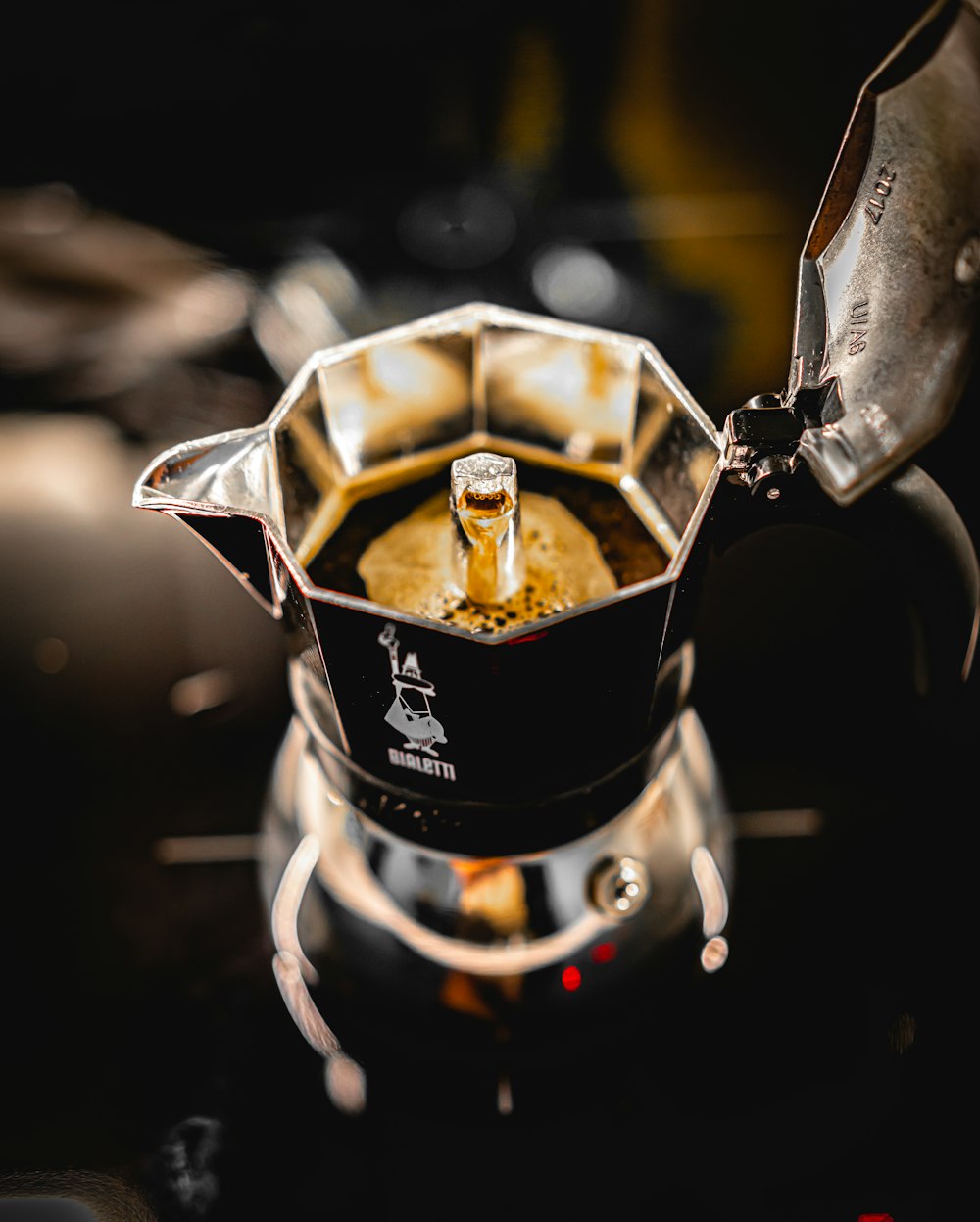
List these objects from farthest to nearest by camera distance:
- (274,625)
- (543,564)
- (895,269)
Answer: (274,625) → (543,564) → (895,269)

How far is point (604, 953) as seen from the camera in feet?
1.91

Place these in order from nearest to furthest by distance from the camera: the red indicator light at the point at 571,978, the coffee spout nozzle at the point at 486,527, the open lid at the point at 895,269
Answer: the open lid at the point at 895,269 < the coffee spout nozzle at the point at 486,527 < the red indicator light at the point at 571,978

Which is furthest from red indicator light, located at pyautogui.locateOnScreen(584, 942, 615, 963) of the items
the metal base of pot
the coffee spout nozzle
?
the coffee spout nozzle

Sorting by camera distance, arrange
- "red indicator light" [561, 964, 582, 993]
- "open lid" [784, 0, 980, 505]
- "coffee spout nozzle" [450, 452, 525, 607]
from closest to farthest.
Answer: "open lid" [784, 0, 980, 505], "coffee spout nozzle" [450, 452, 525, 607], "red indicator light" [561, 964, 582, 993]

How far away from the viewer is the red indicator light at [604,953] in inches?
22.8

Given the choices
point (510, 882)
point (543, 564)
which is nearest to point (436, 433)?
point (543, 564)

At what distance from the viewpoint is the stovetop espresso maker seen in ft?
1.35

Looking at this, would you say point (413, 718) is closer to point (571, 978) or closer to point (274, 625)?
point (571, 978)

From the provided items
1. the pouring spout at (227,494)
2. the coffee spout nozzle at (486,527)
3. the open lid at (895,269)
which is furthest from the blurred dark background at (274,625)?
the pouring spout at (227,494)

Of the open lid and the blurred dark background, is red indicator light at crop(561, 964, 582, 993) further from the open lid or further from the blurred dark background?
the open lid

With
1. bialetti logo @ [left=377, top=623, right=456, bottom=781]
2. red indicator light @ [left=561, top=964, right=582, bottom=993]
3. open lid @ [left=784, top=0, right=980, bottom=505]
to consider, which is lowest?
red indicator light @ [left=561, top=964, right=582, bottom=993]

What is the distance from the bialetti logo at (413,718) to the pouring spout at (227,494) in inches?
3.1

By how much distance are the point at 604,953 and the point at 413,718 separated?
0.68 feet

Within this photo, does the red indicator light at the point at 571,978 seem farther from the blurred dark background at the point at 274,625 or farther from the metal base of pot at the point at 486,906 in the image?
the blurred dark background at the point at 274,625
